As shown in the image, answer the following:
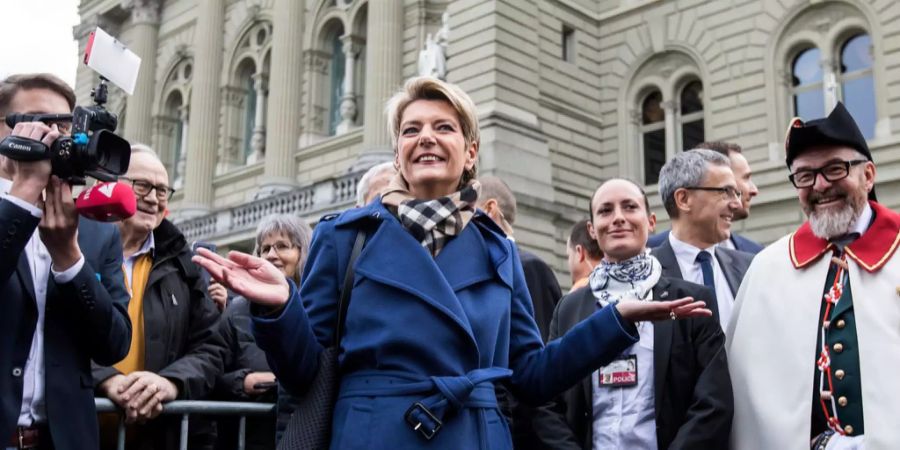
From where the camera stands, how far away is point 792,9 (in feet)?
56.5

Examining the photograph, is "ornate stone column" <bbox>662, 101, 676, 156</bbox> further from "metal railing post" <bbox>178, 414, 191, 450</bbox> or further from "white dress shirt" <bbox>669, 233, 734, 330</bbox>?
"metal railing post" <bbox>178, 414, 191, 450</bbox>

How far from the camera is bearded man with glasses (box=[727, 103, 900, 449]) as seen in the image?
9.94ft

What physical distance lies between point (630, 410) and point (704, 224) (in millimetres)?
1524

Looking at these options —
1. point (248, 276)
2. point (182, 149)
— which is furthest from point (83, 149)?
point (182, 149)

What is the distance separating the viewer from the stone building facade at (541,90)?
16.7 metres

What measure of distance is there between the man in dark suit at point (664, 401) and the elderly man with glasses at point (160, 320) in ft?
4.85

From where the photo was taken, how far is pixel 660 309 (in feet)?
8.74

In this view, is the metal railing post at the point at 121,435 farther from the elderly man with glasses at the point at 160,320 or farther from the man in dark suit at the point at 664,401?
the man in dark suit at the point at 664,401

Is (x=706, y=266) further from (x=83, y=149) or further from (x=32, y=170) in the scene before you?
(x=32, y=170)

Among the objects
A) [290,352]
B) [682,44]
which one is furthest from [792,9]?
[290,352]

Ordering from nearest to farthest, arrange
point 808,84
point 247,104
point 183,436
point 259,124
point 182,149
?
point 183,436
point 808,84
point 259,124
point 247,104
point 182,149

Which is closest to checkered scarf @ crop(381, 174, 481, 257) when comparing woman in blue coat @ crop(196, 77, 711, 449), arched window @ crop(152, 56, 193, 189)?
woman in blue coat @ crop(196, 77, 711, 449)

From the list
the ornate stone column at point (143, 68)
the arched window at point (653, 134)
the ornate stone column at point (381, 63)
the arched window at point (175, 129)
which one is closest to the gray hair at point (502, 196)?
the arched window at point (653, 134)

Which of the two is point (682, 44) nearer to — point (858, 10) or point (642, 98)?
point (642, 98)
